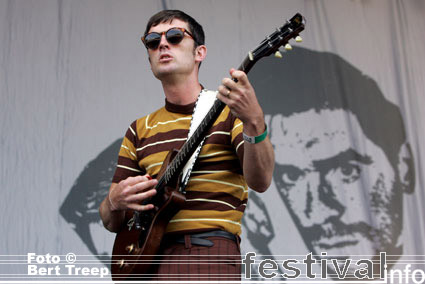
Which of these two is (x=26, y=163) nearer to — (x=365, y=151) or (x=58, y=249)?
(x=58, y=249)

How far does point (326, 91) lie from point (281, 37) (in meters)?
2.00

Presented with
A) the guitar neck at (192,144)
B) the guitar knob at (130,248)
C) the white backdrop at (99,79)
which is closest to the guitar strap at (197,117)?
the guitar neck at (192,144)

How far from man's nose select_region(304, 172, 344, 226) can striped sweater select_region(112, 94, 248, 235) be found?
1613 mm

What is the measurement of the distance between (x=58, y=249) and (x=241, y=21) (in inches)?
75.3

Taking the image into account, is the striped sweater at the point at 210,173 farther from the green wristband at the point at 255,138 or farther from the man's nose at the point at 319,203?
the man's nose at the point at 319,203

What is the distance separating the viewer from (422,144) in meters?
3.36

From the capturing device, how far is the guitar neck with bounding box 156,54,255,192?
4.68 ft

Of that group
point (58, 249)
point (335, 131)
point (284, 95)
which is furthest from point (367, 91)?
point (58, 249)

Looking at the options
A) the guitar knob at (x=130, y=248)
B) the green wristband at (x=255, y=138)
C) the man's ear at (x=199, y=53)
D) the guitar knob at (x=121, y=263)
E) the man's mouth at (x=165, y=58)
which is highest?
the man's ear at (x=199, y=53)

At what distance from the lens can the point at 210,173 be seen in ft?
4.95

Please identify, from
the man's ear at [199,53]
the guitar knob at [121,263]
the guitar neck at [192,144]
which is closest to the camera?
the guitar neck at [192,144]

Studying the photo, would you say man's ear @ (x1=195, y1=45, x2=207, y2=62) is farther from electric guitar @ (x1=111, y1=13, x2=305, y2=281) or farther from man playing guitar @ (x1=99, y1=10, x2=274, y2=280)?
electric guitar @ (x1=111, y1=13, x2=305, y2=281)

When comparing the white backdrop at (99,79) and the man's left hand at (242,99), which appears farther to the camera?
the white backdrop at (99,79)

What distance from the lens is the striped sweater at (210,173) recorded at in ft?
4.79
